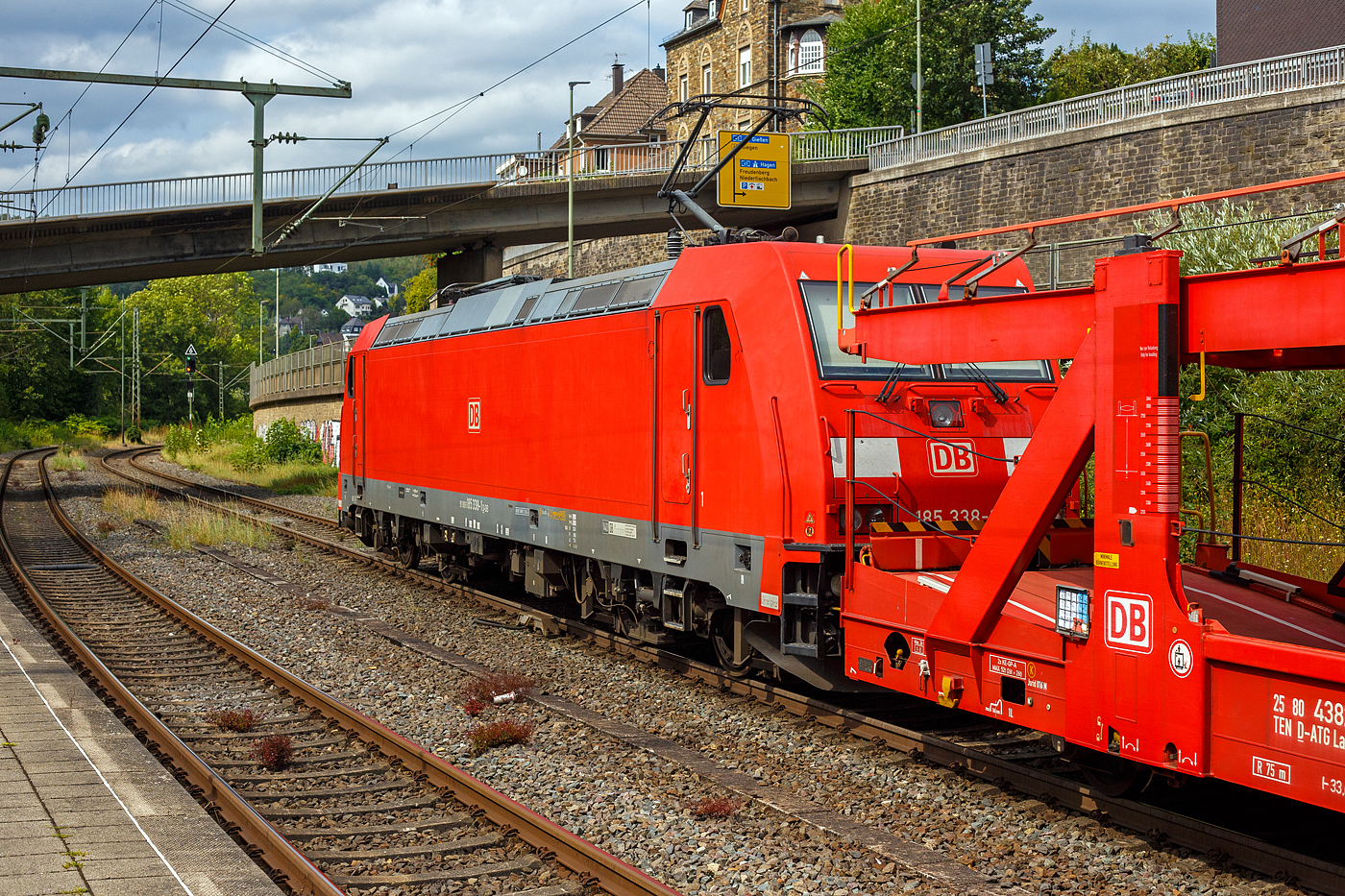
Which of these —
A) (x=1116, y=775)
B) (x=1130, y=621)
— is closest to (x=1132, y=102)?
(x=1116, y=775)

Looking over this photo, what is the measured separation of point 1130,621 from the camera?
230 inches

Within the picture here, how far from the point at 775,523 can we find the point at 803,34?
60.5 meters

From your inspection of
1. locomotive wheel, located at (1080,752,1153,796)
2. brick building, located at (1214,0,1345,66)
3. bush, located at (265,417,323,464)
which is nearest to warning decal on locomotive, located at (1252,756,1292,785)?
locomotive wheel, located at (1080,752,1153,796)

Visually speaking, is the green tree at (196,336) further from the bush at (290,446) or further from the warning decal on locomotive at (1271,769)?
the warning decal on locomotive at (1271,769)

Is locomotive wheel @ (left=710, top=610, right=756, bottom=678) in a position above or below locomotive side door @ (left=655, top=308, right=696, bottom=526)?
below

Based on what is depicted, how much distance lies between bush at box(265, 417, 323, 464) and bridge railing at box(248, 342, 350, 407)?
1.80 m

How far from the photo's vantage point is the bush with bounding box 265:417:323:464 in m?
41.9

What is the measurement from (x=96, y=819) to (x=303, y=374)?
41133 millimetres

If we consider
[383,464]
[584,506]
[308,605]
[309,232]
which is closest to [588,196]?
[309,232]

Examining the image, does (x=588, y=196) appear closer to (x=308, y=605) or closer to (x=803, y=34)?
(x=308, y=605)

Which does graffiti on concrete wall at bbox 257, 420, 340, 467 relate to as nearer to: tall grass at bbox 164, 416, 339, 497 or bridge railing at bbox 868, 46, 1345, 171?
tall grass at bbox 164, 416, 339, 497

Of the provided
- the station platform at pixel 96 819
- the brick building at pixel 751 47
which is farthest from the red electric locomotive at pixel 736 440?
the brick building at pixel 751 47

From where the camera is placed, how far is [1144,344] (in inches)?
227

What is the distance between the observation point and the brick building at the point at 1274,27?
35.4m
